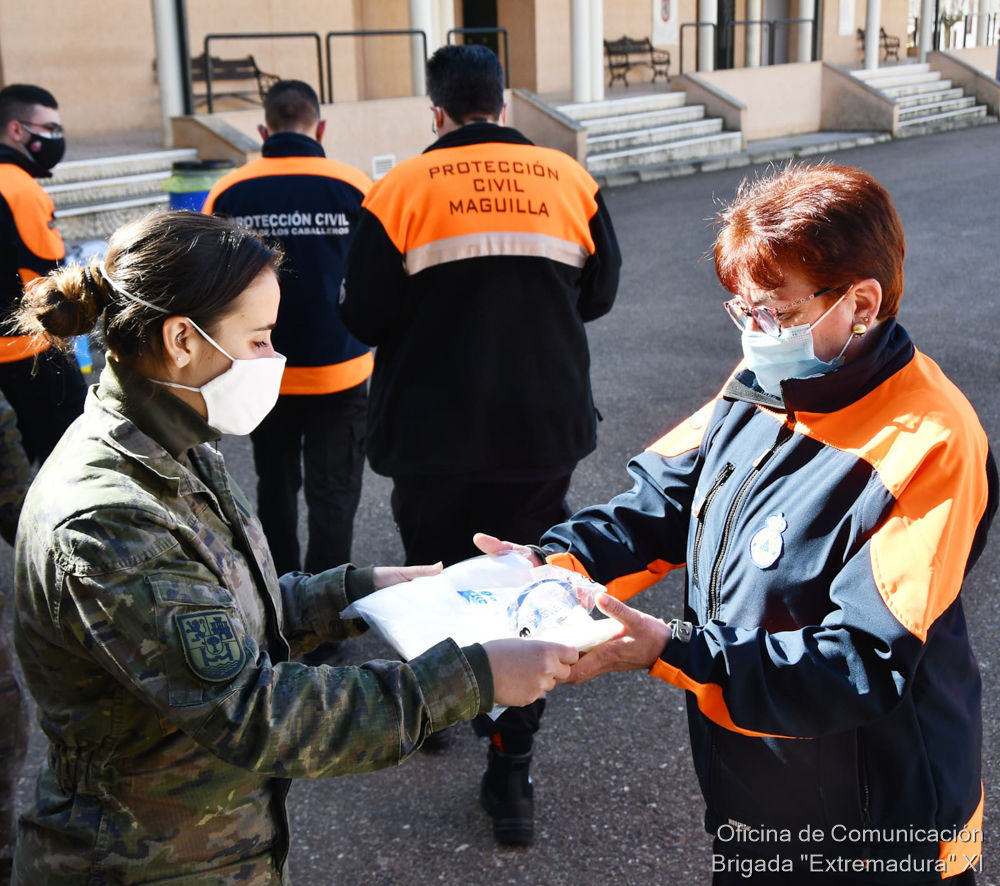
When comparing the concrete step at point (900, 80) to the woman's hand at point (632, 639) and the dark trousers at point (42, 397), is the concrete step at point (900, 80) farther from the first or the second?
the woman's hand at point (632, 639)

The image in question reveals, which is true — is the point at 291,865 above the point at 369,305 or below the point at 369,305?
below

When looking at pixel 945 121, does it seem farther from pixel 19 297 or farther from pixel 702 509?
pixel 702 509

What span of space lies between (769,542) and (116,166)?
517 inches

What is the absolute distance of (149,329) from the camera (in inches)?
72.2

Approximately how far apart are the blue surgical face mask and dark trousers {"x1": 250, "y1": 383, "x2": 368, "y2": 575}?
2.63 metres

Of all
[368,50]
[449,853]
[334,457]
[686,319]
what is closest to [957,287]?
[686,319]

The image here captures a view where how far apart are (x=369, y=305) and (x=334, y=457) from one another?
1.19 meters

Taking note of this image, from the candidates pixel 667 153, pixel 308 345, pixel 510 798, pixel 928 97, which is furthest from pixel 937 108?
pixel 510 798

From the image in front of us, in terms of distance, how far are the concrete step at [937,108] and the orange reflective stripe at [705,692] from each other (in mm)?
23315

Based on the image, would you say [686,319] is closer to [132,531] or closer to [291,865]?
[291,865]

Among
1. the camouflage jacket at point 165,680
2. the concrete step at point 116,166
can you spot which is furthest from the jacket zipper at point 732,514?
the concrete step at point 116,166

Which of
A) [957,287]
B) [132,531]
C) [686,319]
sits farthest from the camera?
[957,287]

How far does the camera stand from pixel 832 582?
1882 mm

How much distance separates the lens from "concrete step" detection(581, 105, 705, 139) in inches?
736
